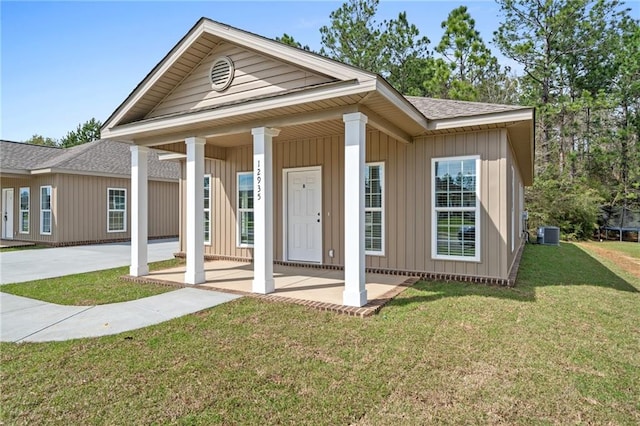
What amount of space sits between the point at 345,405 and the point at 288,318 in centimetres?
197

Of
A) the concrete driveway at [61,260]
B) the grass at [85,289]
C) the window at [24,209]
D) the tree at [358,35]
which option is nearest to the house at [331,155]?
the grass at [85,289]

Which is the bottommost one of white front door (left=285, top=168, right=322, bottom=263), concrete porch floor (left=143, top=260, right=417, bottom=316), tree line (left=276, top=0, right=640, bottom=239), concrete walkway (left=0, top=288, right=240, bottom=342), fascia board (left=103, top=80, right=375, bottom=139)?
concrete walkway (left=0, top=288, right=240, bottom=342)

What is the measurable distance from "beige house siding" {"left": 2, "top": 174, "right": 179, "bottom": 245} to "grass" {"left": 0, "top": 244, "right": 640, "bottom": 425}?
11062 mm

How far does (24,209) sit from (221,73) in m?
13.2

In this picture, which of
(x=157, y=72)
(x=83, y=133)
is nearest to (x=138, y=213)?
(x=157, y=72)

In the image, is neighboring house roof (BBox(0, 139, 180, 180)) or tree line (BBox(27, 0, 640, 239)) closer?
neighboring house roof (BBox(0, 139, 180, 180))

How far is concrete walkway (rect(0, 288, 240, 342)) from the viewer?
406 centimetres

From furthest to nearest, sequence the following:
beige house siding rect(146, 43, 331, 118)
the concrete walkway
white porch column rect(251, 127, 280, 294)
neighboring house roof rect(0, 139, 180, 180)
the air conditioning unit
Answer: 1. the air conditioning unit
2. neighboring house roof rect(0, 139, 180, 180)
3. white porch column rect(251, 127, 280, 294)
4. beige house siding rect(146, 43, 331, 118)
5. the concrete walkway

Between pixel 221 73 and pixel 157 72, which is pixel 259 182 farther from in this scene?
pixel 157 72

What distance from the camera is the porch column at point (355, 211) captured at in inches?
190

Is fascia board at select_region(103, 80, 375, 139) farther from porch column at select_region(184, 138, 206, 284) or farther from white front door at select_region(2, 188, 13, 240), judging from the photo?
white front door at select_region(2, 188, 13, 240)

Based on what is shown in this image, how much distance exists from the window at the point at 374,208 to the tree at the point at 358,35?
14.1m

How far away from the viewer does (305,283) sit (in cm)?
633

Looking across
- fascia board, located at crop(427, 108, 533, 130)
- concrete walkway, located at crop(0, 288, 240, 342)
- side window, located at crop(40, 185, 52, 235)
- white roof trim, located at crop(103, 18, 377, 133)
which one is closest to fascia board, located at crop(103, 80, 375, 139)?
white roof trim, located at crop(103, 18, 377, 133)
